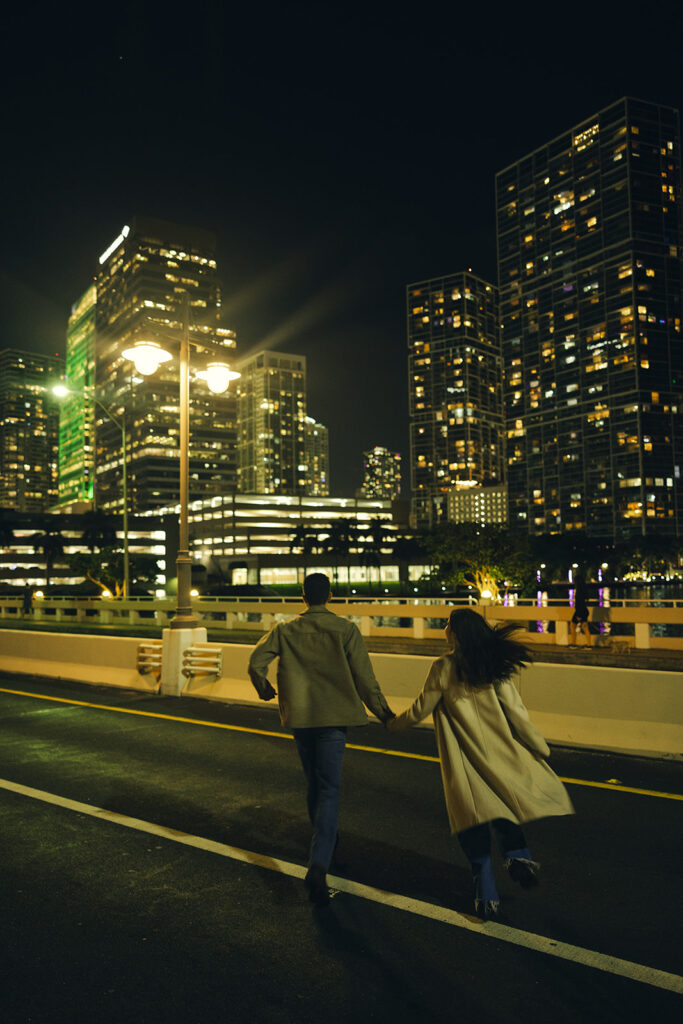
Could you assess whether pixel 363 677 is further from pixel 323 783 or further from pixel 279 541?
pixel 279 541

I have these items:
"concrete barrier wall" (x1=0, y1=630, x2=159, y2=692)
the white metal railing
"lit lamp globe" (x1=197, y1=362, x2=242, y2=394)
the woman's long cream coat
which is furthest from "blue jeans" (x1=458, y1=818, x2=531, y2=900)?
"lit lamp globe" (x1=197, y1=362, x2=242, y2=394)

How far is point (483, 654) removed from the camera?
4.20 meters

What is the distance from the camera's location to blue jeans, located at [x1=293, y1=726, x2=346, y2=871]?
4539mm

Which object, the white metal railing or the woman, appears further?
the white metal railing

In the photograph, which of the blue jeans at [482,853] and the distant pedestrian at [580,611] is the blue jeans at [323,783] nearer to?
the blue jeans at [482,853]

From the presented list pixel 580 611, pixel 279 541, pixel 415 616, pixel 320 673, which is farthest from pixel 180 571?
pixel 279 541

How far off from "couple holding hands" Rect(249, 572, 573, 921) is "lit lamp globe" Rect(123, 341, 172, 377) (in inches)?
394

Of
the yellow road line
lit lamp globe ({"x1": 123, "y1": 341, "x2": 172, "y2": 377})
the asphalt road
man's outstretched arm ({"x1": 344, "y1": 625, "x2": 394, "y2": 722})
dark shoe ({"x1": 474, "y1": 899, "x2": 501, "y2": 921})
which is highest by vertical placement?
lit lamp globe ({"x1": 123, "y1": 341, "x2": 172, "y2": 377})

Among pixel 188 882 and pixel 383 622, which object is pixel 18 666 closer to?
pixel 188 882

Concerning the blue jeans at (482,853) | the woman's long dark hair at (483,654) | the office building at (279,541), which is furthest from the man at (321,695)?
the office building at (279,541)

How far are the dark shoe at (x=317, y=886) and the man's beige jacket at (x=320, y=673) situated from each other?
877 millimetres

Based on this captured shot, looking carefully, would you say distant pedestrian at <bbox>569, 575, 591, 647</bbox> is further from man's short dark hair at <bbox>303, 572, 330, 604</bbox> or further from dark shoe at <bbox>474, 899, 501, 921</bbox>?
dark shoe at <bbox>474, 899, 501, 921</bbox>

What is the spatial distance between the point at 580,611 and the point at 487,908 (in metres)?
18.9

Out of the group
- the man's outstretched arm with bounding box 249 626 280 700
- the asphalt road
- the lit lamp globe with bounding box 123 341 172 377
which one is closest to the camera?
the asphalt road
